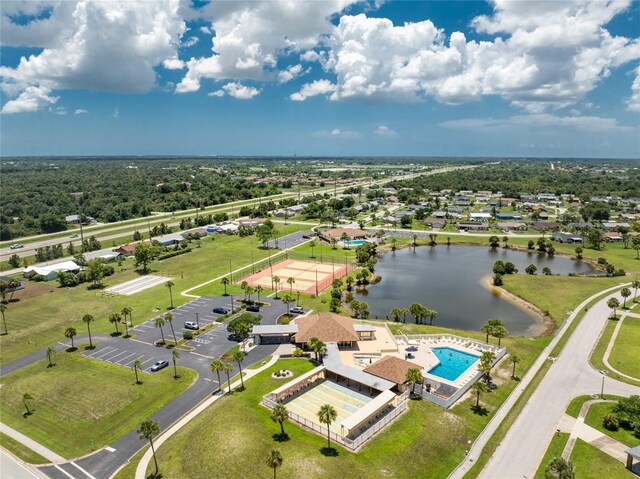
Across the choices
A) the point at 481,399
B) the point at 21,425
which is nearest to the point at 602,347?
the point at 481,399

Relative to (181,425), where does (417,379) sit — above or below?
above

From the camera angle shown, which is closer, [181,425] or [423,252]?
[181,425]

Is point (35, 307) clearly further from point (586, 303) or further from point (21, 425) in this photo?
point (586, 303)

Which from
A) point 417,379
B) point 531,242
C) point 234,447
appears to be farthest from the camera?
point 531,242

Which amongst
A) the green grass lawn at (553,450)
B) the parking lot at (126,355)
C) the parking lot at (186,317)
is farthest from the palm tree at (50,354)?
the green grass lawn at (553,450)

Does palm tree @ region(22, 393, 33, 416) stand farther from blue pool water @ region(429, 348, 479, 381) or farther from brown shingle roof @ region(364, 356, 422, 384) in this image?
blue pool water @ region(429, 348, 479, 381)

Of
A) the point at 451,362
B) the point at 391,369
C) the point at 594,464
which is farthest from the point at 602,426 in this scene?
the point at 391,369

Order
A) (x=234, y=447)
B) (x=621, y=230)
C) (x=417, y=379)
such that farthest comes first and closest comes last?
1. (x=621, y=230)
2. (x=417, y=379)
3. (x=234, y=447)
